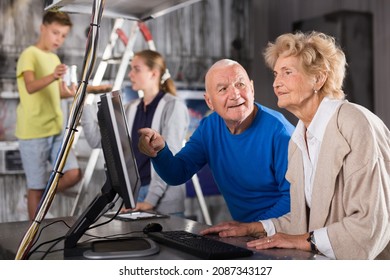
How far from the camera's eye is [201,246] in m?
1.33

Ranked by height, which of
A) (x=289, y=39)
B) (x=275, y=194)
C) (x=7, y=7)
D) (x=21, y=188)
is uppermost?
(x=7, y=7)

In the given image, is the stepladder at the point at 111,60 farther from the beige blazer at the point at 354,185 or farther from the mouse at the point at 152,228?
→ the beige blazer at the point at 354,185

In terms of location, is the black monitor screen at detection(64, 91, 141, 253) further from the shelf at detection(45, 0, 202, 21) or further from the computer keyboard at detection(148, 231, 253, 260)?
the shelf at detection(45, 0, 202, 21)

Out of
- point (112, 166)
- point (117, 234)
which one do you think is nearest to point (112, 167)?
point (112, 166)

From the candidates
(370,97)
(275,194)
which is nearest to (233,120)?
(275,194)

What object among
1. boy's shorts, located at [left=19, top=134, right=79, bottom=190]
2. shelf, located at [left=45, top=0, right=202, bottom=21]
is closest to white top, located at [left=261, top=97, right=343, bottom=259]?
shelf, located at [left=45, top=0, right=202, bottom=21]

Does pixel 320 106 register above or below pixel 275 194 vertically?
above

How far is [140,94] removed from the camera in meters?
3.46

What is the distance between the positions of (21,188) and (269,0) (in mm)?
2247

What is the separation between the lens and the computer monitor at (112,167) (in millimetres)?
1311

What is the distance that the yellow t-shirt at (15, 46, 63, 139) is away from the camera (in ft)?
10.8

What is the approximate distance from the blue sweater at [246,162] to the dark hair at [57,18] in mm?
1669

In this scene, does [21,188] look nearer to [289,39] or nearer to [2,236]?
[2,236]
